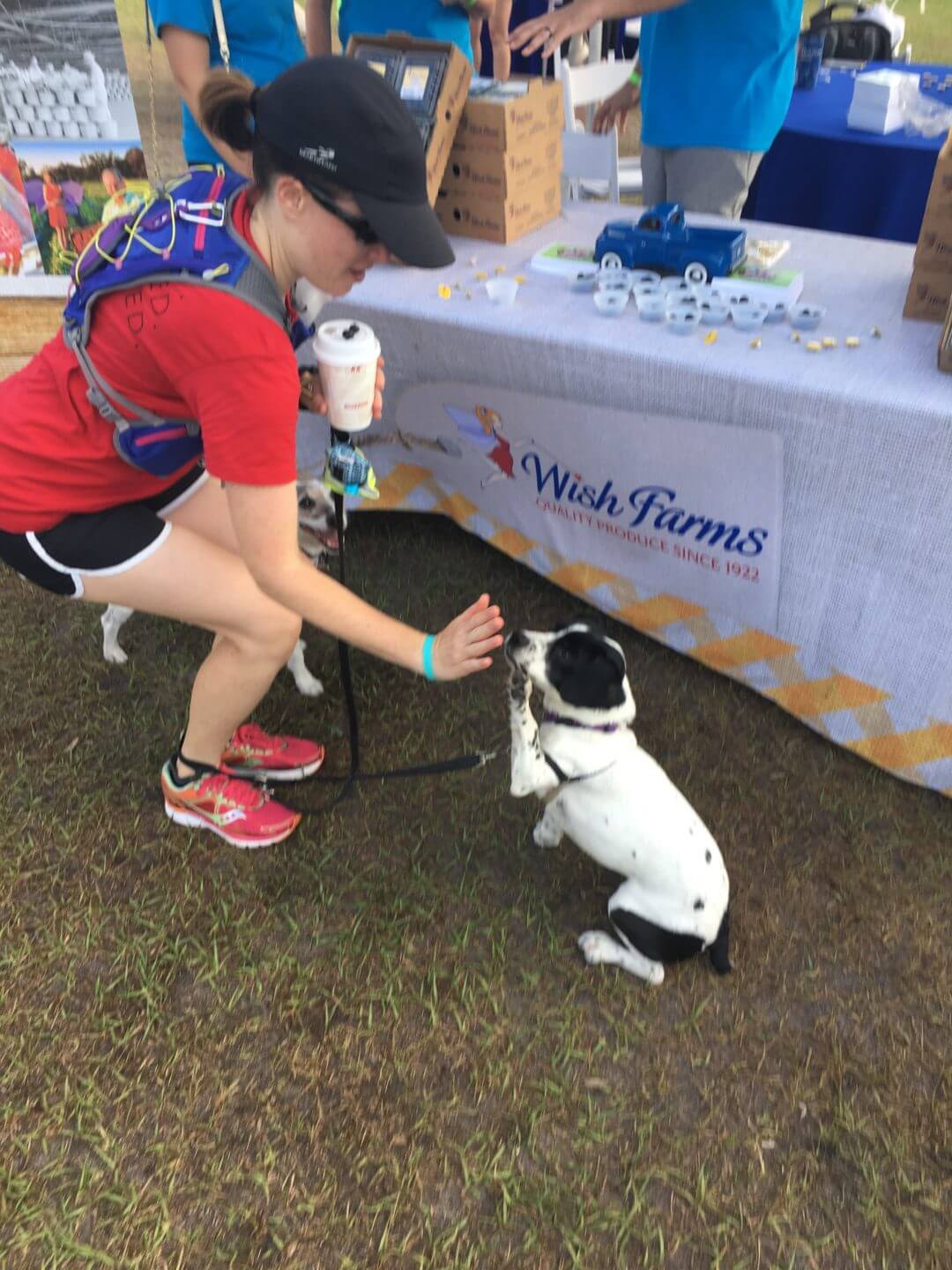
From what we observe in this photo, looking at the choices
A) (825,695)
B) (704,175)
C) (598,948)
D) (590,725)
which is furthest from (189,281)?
(704,175)

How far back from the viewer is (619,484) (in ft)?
6.71

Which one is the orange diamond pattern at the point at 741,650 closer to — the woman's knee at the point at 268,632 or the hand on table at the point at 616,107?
the woman's knee at the point at 268,632

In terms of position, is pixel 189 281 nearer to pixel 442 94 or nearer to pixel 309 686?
pixel 442 94

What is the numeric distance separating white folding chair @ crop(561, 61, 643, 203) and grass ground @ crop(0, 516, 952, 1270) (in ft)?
7.63

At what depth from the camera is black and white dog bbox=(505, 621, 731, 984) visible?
4.65ft

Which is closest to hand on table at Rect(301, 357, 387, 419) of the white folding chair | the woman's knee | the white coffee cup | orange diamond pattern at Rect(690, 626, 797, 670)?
the white coffee cup

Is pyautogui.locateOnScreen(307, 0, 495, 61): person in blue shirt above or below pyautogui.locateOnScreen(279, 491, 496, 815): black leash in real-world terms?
above

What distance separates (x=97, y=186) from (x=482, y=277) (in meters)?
2.02

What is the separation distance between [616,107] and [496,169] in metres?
1.37

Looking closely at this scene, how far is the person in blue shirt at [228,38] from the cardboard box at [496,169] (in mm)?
571

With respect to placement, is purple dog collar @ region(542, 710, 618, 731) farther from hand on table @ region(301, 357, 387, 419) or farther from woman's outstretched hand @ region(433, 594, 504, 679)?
hand on table @ region(301, 357, 387, 419)

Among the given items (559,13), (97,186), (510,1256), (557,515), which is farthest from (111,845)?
(97,186)

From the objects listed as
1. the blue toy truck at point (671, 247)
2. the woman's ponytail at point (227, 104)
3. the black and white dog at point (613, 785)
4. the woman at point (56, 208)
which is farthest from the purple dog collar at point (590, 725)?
the woman at point (56, 208)

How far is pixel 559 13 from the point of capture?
7.42 feet
